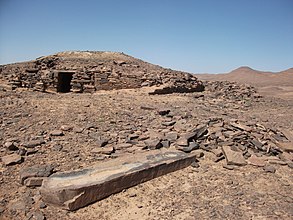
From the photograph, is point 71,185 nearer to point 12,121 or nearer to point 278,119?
point 12,121

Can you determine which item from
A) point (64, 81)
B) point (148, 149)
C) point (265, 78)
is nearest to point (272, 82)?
point (265, 78)

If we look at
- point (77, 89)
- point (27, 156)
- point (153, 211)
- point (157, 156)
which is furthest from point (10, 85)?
point (153, 211)

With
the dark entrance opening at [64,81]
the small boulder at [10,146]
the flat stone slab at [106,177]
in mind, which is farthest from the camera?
the dark entrance opening at [64,81]

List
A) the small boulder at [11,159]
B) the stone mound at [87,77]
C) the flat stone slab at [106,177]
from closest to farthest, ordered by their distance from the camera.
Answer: the flat stone slab at [106,177] → the small boulder at [11,159] → the stone mound at [87,77]

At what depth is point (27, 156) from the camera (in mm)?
4277

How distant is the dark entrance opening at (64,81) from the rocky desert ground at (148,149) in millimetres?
5388

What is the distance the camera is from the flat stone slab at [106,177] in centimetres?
319

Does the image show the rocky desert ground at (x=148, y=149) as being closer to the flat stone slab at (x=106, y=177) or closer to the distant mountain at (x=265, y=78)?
the flat stone slab at (x=106, y=177)

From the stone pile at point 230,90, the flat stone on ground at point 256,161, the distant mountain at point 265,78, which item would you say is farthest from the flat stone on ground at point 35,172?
the distant mountain at point 265,78

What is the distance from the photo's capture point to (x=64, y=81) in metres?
12.9

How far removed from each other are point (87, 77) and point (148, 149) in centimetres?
825

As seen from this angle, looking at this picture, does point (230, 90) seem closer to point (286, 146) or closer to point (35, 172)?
point (286, 146)

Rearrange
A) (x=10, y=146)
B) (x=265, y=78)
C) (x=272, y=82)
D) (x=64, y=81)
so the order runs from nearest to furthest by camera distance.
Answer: (x=10, y=146) < (x=64, y=81) < (x=272, y=82) < (x=265, y=78)

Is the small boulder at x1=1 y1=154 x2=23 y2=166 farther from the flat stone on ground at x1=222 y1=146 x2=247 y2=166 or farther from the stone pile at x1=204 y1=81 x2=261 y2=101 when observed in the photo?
the stone pile at x1=204 y1=81 x2=261 y2=101
